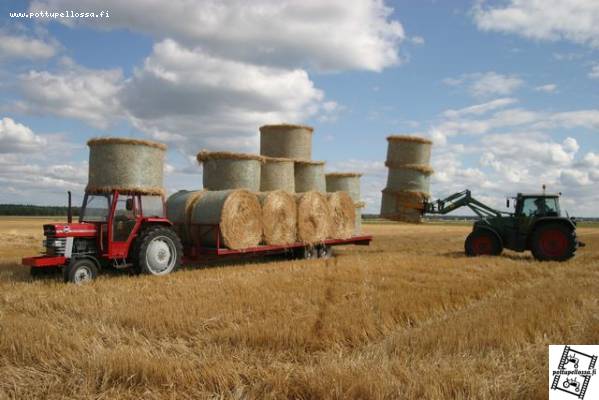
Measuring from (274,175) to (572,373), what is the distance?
1015 cm

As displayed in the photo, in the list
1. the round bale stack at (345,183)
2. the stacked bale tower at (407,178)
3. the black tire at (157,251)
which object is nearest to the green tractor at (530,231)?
the stacked bale tower at (407,178)

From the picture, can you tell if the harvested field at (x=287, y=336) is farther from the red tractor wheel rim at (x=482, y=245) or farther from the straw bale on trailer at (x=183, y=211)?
the red tractor wheel rim at (x=482, y=245)

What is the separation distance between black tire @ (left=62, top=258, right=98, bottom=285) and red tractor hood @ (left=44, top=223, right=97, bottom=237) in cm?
46

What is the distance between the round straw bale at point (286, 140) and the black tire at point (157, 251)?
5134 mm

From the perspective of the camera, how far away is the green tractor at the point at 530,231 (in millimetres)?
13750

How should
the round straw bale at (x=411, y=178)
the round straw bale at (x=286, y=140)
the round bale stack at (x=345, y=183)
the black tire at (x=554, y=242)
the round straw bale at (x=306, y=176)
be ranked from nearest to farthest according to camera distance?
the black tire at (x=554, y=242)
the round straw bale at (x=286, y=140)
the round straw bale at (x=306, y=176)
the round straw bale at (x=411, y=178)
the round bale stack at (x=345, y=183)

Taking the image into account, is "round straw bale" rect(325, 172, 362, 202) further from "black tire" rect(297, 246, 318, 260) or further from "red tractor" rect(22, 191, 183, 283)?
"red tractor" rect(22, 191, 183, 283)

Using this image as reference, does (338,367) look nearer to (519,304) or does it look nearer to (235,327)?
(235,327)

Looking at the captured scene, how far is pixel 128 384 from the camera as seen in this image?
4.18 meters

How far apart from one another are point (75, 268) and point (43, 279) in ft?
2.65

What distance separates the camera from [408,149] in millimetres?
15977

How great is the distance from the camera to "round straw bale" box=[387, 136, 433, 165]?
52.3ft

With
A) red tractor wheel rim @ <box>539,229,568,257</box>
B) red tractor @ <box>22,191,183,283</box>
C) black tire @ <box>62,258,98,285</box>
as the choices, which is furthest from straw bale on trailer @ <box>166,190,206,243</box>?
red tractor wheel rim @ <box>539,229,568,257</box>

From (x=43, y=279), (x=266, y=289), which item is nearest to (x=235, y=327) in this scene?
(x=266, y=289)
